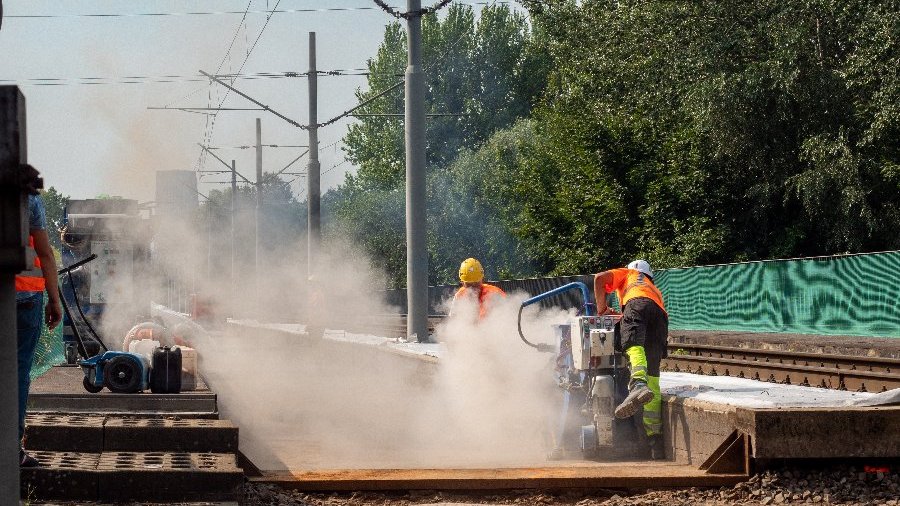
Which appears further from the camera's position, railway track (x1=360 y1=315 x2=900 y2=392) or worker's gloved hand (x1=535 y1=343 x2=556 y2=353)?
railway track (x1=360 y1=315 x2=900 y2=392)

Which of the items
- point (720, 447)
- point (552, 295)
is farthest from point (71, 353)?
point (720, 447)

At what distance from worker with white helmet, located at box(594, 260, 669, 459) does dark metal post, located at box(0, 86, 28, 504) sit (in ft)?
21.9

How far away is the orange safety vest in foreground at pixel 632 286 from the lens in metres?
11.2

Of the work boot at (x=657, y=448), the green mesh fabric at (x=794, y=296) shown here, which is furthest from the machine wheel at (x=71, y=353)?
the green mesh fabric at (x=794, y=296)

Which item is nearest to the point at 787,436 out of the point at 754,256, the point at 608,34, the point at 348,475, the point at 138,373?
the point at 348,475

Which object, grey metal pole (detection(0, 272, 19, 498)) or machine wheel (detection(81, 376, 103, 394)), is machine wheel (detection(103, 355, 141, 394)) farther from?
grey metal pole (detection(0, 272, 19, 498))

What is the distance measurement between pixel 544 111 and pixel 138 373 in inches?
1934

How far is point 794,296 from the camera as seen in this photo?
29750 millimetres

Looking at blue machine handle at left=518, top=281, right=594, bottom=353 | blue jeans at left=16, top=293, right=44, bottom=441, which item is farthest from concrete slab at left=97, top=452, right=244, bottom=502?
blue machine handle at left=518, top=281, right=594, bottom=353

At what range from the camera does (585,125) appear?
4516 centimetres

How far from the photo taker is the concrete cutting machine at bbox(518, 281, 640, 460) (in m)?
11.0

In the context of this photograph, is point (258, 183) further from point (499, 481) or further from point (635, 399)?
point (499, 481)

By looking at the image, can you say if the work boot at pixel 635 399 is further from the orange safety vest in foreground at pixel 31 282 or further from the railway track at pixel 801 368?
the railway track at pixel 801 368

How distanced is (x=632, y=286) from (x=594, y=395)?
970 millimetres
